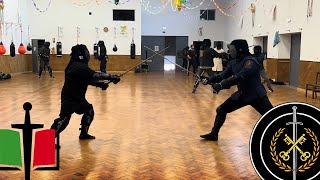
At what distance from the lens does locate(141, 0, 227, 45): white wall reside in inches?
906

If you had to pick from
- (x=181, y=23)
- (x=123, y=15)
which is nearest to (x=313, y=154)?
(x=123, y=15)

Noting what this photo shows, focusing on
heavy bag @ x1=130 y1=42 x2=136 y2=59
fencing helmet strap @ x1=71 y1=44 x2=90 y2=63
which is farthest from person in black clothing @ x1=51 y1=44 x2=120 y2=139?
heavy bag @ x1=130 y1=42 x2=136 y2=59

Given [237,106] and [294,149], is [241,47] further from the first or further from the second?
[294,149]

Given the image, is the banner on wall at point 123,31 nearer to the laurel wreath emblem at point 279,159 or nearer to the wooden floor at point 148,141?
the wooden floor at point 148,141

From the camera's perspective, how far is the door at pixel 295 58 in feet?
44.0

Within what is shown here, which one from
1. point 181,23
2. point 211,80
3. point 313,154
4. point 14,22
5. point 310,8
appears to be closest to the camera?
point 313,154

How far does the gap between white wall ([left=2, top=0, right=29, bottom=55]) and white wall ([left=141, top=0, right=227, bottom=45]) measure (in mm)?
6884

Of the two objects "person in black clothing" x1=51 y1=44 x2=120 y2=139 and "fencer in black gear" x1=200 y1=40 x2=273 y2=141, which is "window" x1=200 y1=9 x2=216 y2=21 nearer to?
"fencer in black gear" x1=200 y1=40 x2=273 y2=141

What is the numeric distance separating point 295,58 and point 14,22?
12.7 m

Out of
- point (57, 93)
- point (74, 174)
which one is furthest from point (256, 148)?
point (57, 93)

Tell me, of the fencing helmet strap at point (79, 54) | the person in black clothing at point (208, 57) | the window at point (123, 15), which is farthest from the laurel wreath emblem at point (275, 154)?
the window at point (123, 15)

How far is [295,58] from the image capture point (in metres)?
13.8

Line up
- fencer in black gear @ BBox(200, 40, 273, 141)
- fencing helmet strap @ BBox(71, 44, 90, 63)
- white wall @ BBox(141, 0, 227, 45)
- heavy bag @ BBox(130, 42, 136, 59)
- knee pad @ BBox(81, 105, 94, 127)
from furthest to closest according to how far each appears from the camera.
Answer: white wall @ BBox(141, 0, 227, 45), heavy bag @ BBox(130, 42, 136, 59), knee pad @ BBox(81, 105, 94, 127), fencing helmet strap @ BBox(71, 44, 90, 63), fencer in black gear @ BBox(200, 40, 273, 141)

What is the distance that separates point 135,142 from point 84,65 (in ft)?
4.30
